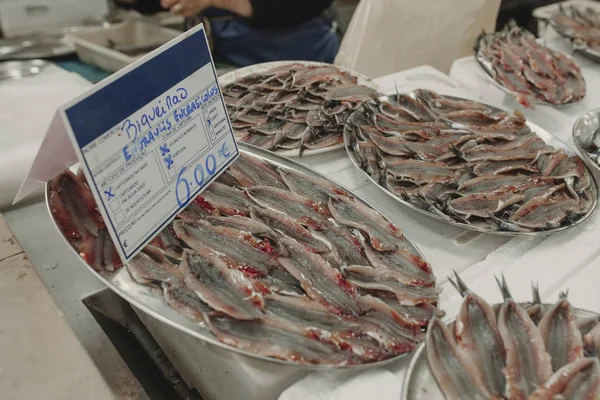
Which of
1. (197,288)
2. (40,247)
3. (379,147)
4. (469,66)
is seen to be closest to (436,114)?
(379,147)

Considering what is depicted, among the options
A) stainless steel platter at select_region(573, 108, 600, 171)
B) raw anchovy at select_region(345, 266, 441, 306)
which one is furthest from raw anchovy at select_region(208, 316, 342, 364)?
stainless steel platter at select_region(573, 108, 600, 171)

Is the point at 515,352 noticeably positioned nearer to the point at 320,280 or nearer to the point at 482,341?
the point at 482,341

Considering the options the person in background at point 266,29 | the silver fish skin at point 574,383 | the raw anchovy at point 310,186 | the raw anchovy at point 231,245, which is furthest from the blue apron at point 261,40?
the silver fish skin at point 574,383

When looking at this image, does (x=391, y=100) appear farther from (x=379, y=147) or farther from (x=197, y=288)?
(x=197, y=288)

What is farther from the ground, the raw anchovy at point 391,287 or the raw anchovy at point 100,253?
the raw anchovy at point 100,253

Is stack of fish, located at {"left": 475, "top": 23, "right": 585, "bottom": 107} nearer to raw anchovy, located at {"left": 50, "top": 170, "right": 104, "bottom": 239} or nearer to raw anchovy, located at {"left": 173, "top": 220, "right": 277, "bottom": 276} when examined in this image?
raw anchovy, located at {"left": 173, "top": 220, "right": 277, "bottom": 276}

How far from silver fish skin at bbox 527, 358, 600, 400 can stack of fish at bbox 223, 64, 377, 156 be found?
1359 millimetres

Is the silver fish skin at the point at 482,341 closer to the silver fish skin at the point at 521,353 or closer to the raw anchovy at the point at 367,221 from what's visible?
the silver fish skin at the point at 521,353

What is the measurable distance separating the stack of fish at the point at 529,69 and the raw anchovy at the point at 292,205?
1.58 m

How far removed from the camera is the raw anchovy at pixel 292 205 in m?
1.59

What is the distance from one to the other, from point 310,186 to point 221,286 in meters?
0.61

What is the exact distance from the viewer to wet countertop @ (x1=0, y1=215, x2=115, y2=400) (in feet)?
3.88

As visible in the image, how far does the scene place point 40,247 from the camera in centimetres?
191

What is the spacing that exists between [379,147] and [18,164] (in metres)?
1.53
